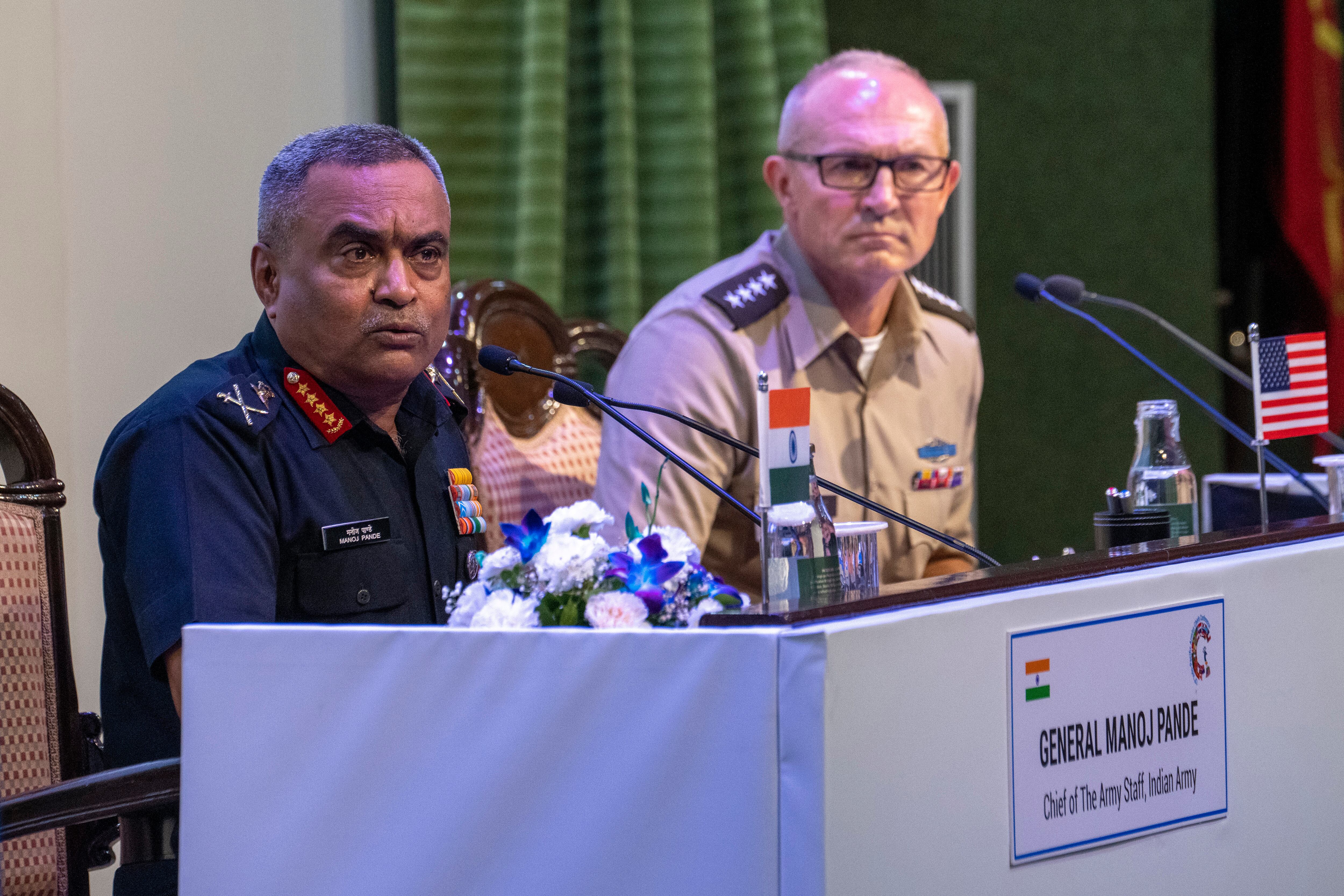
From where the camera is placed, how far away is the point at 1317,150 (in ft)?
12.3

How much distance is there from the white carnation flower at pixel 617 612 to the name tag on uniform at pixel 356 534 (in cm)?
50

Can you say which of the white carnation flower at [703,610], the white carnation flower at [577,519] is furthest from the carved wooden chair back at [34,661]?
the white carnation flower at [703,610]

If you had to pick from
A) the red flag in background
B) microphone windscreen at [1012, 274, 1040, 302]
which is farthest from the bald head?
the red flag in background

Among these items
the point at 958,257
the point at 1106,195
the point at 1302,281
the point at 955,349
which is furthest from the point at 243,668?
the point at 1302,281

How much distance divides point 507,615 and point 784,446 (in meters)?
0.25

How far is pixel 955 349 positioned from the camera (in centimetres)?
257

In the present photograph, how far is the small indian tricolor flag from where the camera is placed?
3.68 ft

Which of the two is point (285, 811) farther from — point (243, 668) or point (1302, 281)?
point (1302, 281)

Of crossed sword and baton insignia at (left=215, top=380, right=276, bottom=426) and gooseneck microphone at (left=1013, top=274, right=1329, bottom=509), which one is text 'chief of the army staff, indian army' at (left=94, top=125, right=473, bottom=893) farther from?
gooseneck microphone at (left=1013, top=274, right=1329, bottom=509)

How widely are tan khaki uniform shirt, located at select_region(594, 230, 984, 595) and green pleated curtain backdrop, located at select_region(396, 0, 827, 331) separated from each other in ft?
1.35

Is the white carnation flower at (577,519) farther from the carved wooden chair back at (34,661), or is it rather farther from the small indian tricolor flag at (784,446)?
the carved wooden chair back at (34,661)

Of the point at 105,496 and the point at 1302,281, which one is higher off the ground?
the point at 1302,281

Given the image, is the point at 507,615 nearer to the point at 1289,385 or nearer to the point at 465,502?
the point at 465,502

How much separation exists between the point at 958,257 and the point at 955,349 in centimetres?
96
